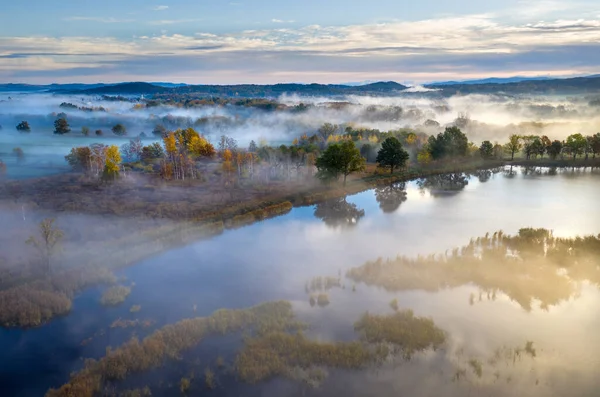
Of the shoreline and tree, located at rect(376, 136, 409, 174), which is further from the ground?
tree, located at rect(376, 136, 409, 174)

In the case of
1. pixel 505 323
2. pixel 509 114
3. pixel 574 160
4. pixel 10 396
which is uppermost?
pixel 509 114

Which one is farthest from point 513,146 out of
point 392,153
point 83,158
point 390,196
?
point 83,158

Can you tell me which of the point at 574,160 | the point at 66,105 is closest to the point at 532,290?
the point at 574,160

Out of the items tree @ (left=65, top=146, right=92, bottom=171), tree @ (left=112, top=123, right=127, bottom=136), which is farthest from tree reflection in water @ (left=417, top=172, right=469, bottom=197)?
tree @ (left=112, top=123, right=127, bottom=136)

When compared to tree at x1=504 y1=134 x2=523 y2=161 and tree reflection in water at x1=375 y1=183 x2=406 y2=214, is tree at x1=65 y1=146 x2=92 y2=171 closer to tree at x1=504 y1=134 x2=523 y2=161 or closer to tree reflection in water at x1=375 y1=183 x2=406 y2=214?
tree reflection in water at x1=375 y1=183 x2=406 y2=214

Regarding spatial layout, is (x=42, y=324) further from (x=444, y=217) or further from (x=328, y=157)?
(x=328, y=157)

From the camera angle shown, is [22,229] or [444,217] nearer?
[22,229]
